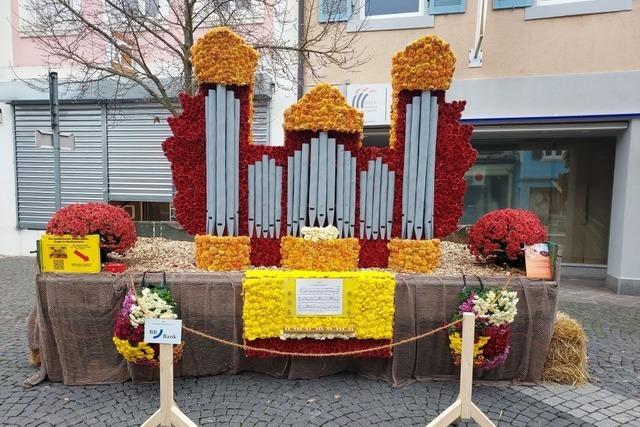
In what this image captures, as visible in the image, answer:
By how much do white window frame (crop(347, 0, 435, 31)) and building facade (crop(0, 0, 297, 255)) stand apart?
281cm

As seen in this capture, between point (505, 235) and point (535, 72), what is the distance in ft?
14.1

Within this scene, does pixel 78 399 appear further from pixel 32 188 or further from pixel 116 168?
pixel 32 188

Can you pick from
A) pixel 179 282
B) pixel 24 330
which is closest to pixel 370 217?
pixel 179 282

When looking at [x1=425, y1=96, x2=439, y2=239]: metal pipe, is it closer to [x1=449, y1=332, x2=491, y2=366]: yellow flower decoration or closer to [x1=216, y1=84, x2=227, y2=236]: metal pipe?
[x1=449, y1=332, x2=491, y2=366]: yellow flower decoration

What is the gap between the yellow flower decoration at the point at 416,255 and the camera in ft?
A: 13.8

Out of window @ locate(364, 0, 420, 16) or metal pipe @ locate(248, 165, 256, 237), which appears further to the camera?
window @ locate(364, 0, 420, 16)

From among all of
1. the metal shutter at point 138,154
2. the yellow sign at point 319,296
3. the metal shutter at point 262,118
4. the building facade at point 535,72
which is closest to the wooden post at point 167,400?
the yellow sign at point 319,296

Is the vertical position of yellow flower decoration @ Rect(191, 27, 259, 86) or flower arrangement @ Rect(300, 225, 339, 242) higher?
yellow flower decoration @ Rect(191, 27, 259, 86)

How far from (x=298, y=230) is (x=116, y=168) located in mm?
6683

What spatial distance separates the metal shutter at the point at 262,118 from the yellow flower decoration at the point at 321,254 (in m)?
4.56

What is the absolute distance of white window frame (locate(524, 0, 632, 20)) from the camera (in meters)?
6.60

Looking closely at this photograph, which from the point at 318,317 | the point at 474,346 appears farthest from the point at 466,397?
the point at 318,317

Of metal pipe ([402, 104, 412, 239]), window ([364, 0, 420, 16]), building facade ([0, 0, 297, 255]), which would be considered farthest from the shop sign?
metal pipe ([402, 104, 412, 239])

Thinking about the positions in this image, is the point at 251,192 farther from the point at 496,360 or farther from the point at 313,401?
the point at 496,360
